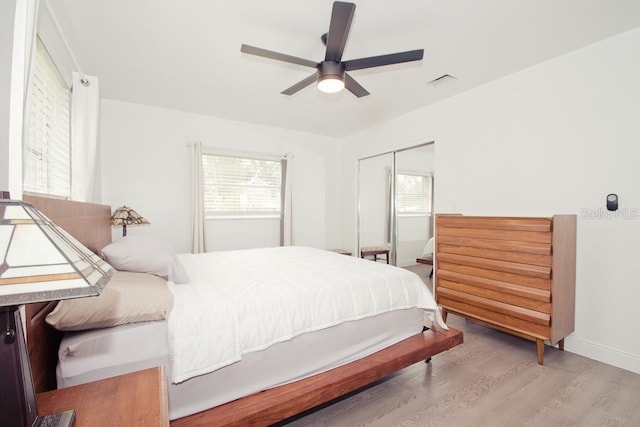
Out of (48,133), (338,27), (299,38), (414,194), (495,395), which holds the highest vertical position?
(299,38)

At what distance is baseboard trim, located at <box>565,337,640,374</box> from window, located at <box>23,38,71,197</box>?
3933 millimetres

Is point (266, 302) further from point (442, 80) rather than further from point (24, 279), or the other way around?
point (442, 80)

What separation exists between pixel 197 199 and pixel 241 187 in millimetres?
676

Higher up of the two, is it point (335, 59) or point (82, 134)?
point (335, 59)

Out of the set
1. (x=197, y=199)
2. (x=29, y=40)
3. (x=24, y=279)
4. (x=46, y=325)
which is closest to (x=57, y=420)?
(x=24, y=279)

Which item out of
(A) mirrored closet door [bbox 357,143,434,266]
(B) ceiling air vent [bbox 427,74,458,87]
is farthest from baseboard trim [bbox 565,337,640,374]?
(B) ceiling air vent [bbox 427,74,458,87]

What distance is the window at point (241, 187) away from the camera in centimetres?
397

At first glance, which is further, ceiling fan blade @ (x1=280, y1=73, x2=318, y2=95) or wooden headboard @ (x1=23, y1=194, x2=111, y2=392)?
ceiling fan blade @ (x1=280, y1=73, x2=318, y2=95)

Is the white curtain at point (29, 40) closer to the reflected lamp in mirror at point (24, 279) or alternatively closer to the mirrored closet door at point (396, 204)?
the reflected lamp in mirror at point (24, 279)

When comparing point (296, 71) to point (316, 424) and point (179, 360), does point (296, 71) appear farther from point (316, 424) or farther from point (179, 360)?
point (316, 424)

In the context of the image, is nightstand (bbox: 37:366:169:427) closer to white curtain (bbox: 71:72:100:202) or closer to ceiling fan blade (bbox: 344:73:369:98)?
white curtain (bbox: 71:72:100:202)

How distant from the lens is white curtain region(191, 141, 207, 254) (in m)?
3.72

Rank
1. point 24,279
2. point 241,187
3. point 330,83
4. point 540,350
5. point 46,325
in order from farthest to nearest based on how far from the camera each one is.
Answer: point 241,187 < point 540,350 < point 330,83 < point 46,325 < point 24,279

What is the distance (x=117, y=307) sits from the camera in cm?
117
